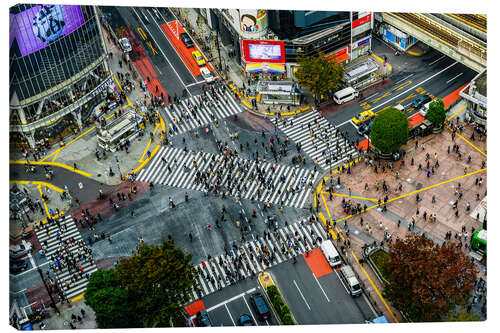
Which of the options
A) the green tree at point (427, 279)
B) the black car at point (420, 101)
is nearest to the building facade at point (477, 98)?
the black car at point (420, 101)

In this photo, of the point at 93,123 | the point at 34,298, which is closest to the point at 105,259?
the point at 34,298

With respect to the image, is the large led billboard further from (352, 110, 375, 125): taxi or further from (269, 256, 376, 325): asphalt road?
(269, 256, 376, 325): asphalt road

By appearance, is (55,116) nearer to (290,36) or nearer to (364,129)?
(290,36)

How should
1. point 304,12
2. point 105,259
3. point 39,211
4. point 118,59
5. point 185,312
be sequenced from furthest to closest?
point 118,59, point 304,12, point 39,211, point 105,259, point 185,312

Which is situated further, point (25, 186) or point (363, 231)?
point (25, 186)

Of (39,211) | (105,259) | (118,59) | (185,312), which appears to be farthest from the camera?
(118,59)

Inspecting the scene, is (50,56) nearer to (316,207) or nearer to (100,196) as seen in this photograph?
(100,196)
